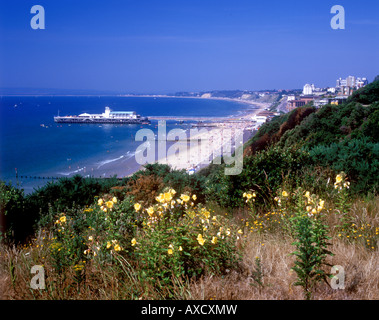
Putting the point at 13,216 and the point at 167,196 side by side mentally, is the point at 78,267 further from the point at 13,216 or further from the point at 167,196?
the point at 13,216

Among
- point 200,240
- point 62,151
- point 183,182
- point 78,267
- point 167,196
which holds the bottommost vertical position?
point 62,151

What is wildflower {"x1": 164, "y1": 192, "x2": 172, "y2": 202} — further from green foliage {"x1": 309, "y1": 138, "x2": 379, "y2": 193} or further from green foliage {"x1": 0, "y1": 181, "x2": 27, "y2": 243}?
green foliage {"x1": 309, "y1": 138, "x2": 379, "y2": 193}

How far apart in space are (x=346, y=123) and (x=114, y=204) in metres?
17.0

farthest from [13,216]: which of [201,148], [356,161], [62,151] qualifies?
[62,151]

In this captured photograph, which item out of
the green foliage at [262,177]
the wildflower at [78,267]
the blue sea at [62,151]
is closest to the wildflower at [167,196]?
the wildflower at [78,267]

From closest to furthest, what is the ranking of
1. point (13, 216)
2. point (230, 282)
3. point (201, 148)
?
point (230, 282) < point (13, 216) < point (201, 148)

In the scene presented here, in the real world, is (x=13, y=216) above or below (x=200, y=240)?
below

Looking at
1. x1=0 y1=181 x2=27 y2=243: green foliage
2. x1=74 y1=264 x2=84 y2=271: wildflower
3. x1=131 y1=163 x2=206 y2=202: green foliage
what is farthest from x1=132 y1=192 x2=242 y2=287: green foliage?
x1=131 y1=163 x2=206 y2=202: green foliage

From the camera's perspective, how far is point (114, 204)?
3844 millimetres

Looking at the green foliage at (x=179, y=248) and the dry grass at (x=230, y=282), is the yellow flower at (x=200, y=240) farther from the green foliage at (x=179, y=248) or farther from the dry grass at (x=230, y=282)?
the dry grass at (x=230, y=282)

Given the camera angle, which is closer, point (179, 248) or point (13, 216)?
point (179, 248)

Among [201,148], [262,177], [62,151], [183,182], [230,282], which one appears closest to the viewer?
[230,282]
